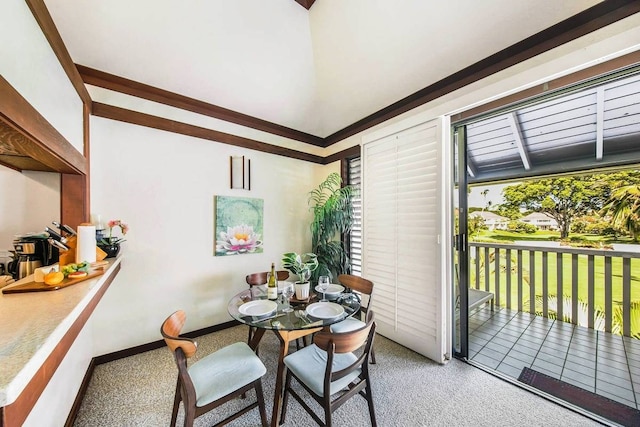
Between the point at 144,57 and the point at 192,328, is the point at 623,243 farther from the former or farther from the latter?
the point at 144,57

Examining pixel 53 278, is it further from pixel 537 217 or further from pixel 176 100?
pixel 537 217

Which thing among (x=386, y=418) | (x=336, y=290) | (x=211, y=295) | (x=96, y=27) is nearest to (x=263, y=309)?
(x=336, y=290)

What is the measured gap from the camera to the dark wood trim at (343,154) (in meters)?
3.39

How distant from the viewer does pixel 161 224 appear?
259 cm

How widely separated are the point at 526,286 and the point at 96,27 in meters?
5.75

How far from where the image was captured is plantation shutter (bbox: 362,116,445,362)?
92.3 inches

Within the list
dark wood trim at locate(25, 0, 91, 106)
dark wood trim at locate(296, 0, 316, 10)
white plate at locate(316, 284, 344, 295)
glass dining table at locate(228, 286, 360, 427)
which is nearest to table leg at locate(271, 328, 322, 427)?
glass dining table at locate(228, 286, 360, 427)

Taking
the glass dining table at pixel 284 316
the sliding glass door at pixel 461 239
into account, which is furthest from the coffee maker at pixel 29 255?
the sliding glass door at pixel 461 239

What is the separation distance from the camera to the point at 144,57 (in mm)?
2295

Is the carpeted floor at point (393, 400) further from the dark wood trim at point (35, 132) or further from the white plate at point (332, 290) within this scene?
the dark wood trim at point (35, 132)

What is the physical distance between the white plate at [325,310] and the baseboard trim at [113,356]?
1758 mm

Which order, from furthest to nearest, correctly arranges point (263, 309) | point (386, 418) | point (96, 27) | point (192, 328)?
point (192, 328) < point (96, 27) < point (263, 309) < point (386, 418)

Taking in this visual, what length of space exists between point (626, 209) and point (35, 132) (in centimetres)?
514

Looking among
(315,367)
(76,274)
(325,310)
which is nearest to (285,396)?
(315,367)
